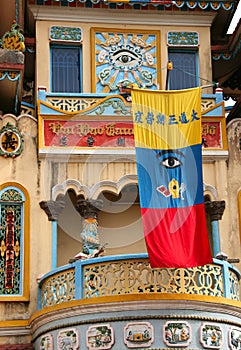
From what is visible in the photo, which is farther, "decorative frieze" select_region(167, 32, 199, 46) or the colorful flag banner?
"decorative frieze" select_region(167, 32, 199, 46)

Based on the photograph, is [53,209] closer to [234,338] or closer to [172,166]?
[172,166]

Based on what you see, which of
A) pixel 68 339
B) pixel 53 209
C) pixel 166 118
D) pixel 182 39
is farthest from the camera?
pixel 182 39

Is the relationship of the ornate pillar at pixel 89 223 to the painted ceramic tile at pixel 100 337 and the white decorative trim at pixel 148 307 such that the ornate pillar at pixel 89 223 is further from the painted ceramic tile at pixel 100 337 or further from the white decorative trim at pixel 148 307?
the painted ceramic tile at pixel 100 337

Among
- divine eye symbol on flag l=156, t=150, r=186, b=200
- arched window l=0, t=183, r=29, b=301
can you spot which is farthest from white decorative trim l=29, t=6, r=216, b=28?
divine eye symbol on flag l=156, t=150, r=186, b=200

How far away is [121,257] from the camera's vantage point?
17734mm

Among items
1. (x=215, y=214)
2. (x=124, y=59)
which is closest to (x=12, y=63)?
(x=124, y=59)

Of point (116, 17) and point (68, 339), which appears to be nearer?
point (68, 339)

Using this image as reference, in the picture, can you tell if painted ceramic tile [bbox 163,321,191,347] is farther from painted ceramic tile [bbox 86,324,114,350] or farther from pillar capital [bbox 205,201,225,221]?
pillar capital [bbox 205,201,225,221]

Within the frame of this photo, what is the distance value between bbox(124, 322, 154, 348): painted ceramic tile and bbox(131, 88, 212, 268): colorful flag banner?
121 centimetres

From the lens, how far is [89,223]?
20172 mm

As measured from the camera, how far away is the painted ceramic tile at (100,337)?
17.4 m

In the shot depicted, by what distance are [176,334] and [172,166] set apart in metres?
3.22

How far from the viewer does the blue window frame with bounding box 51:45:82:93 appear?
22250 mm

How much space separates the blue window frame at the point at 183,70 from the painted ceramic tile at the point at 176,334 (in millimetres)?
7126
